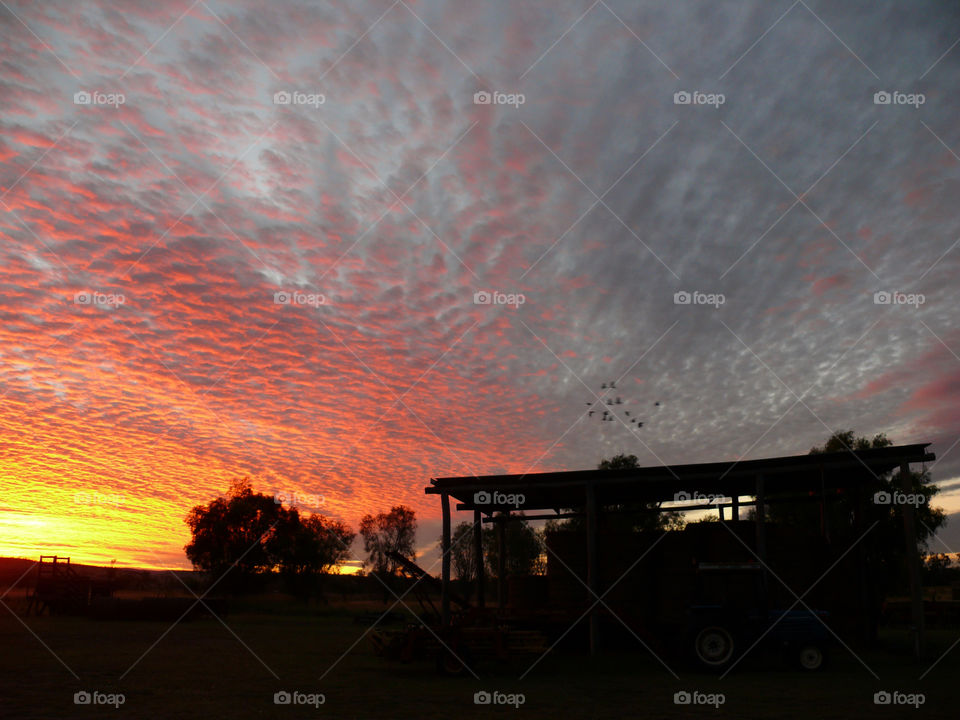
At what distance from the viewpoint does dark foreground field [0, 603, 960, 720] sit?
977cm

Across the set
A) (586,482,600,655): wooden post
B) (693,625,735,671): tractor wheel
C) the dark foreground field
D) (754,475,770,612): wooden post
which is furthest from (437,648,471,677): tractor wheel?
(754,475,770,612): wooden post

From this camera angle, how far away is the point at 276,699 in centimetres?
1074

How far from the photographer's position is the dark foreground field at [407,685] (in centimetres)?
977

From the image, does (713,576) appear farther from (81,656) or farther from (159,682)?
(81,656)

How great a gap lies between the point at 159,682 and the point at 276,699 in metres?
3.23

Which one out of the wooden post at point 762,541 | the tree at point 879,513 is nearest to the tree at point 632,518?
the tree at point 879,513

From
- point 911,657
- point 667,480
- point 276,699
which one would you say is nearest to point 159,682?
point 276,699

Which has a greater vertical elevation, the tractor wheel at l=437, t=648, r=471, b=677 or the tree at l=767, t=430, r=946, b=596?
the tree at l=767, t=430, r=946, b=596

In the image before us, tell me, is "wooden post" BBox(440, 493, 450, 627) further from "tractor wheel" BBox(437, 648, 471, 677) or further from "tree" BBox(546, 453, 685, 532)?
"tree" BBox(546, 453, 685, 532)

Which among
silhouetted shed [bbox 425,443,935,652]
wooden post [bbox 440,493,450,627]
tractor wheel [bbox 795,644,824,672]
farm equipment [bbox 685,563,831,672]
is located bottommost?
tractor wheel [bbox 795,644,824,672]

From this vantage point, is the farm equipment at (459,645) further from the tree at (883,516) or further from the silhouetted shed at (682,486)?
the tree at (883,516)

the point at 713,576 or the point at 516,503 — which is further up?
the point at 516,503

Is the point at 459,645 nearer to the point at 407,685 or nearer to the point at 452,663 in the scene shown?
the point at 452,663

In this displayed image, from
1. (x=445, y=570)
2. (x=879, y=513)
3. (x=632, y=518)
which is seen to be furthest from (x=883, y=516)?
(x=445, y=570)
